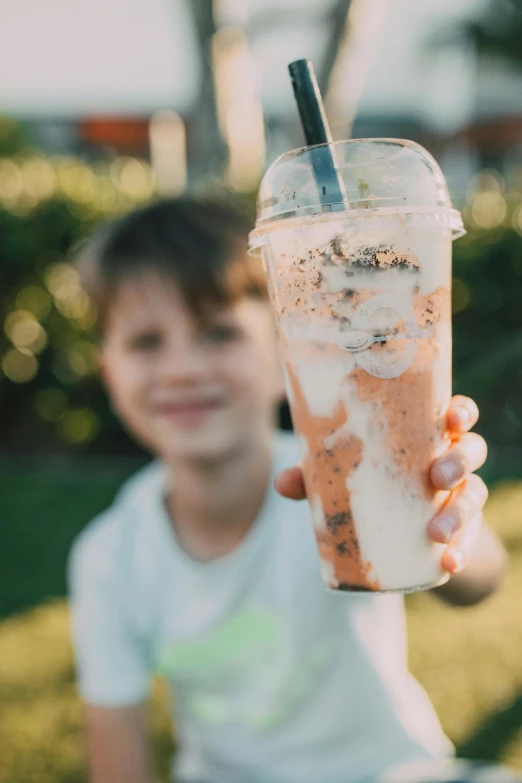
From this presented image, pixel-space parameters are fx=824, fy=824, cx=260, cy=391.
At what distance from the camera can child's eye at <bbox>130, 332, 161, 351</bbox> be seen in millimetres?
1728

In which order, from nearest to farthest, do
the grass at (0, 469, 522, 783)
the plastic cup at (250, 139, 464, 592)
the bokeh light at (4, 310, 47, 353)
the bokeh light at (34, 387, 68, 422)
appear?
1. the plastic cup at (250, 139, 464, 592)
2. the grass at (0, 469, 522, 783)
3. the bokeh light at (4, 310, 47, 353)
4. the bokeh light at (34, 387, 68, 422)

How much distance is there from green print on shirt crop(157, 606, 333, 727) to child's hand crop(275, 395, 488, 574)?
0.60m

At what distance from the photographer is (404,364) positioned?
102cm

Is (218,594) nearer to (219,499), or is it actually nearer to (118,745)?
(219,499)

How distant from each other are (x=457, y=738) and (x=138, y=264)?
1.78m

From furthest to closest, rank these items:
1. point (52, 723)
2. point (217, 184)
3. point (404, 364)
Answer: point (217, 184) < point (52, 723) < point (404, 364)

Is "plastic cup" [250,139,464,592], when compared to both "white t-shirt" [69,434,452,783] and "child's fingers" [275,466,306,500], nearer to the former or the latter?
"child's fingers" [275,466,306,500]

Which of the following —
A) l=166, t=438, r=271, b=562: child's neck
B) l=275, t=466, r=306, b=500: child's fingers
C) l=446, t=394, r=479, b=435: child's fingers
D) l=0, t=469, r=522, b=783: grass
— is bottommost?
l=0, t=469, r=522, b=783: grass

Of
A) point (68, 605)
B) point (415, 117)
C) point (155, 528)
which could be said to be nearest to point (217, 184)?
point (68, 605)

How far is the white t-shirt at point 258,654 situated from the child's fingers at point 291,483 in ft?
1.75

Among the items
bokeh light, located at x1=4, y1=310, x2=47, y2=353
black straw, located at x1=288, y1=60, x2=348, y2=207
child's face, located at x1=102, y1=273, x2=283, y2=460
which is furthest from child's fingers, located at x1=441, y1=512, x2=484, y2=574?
bokeh light, located at x1=4, y1=310, x2=47, y2=353

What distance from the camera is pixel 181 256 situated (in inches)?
70.7

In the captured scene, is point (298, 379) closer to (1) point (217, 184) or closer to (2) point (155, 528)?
(2) point (155, 528)

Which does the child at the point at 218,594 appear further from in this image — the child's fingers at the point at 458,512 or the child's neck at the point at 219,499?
the child's fingers at the point at 458,512
